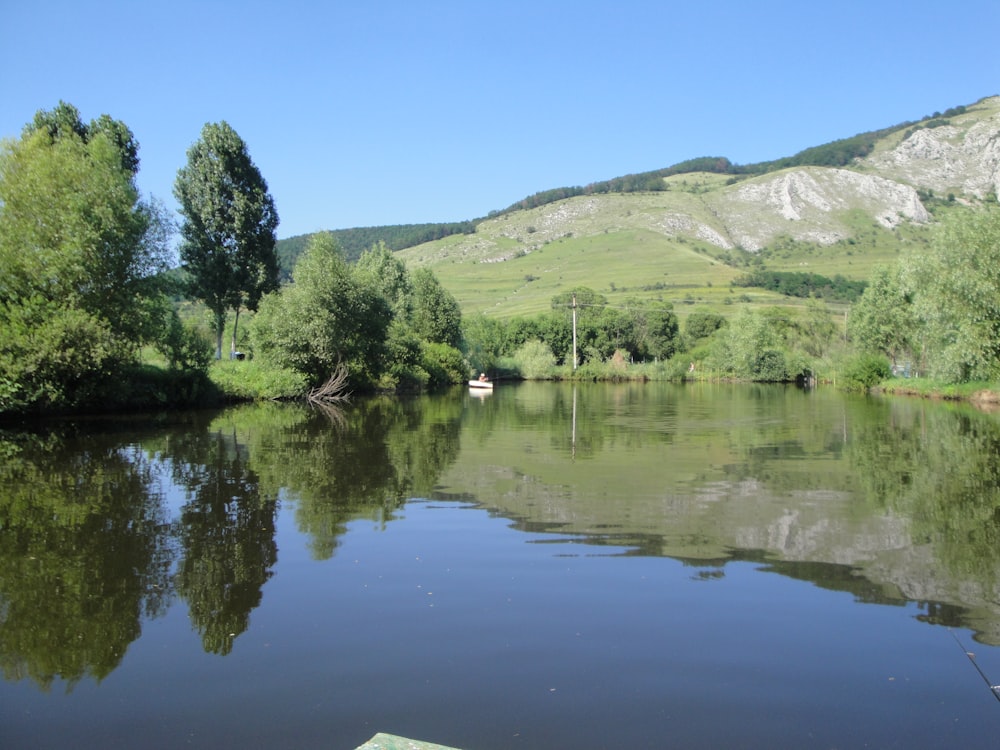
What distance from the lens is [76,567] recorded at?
8828 millimetres

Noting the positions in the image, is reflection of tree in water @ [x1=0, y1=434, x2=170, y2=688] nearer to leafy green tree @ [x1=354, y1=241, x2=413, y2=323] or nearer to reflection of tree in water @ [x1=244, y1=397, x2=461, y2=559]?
reflection of tree in water @ [x1=244, y1=397, x2=461, y2=559]

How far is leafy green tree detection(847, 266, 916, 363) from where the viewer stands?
56.9 m

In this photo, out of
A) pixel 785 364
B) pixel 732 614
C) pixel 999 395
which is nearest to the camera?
pixel 732 614

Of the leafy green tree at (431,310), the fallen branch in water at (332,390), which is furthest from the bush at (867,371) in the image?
the fallen branch in water at (332,390)

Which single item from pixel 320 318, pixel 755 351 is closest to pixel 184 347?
pixel 320 318

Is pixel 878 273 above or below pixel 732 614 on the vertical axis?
above

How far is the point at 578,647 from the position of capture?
21.5 feet

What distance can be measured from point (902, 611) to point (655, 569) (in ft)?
8.35

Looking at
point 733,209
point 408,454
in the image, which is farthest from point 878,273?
point 733,209

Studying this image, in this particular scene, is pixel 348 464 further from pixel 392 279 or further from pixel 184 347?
pixel 392 279

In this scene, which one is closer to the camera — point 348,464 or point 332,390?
point 348,464

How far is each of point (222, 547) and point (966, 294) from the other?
38.5 meters

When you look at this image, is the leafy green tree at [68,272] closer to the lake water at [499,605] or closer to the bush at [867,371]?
the lake water at [499,605]

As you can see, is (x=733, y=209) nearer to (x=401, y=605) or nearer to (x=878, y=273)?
(x=878, y=273)
